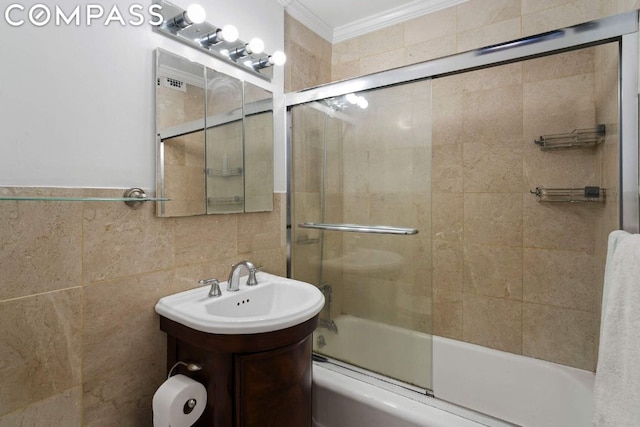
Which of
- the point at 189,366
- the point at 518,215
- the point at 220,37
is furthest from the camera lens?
the point at 518,215

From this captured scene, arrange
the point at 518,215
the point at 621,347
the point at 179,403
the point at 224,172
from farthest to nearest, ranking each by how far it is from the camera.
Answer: the point at 518,215
the point at 224,172
the point at 179,403
the point at 621,347

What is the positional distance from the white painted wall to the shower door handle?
916mm

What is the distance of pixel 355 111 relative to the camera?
65.1 inches

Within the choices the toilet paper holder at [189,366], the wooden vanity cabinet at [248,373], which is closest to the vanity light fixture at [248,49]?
the wooden vanity cabinet at [248,373]

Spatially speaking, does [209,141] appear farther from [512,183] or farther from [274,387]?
[512,183]

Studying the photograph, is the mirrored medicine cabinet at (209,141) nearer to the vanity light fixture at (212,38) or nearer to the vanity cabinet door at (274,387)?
the vanity light fixture at (212,38)

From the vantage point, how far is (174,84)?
1.30m

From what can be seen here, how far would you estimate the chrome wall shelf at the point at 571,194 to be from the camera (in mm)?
1498

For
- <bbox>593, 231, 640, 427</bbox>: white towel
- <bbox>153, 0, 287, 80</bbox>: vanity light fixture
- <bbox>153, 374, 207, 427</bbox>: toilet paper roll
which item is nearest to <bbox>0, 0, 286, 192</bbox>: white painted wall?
<bbox>153, 0, 287, 80</bbox>: vanity light fixture

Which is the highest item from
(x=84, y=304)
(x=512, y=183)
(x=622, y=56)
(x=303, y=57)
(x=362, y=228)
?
(x=303, y=57)

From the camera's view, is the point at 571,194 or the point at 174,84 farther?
the point at 571,194

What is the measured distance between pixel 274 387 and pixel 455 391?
1.28 m

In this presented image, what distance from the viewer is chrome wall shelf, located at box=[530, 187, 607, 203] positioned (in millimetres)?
1498

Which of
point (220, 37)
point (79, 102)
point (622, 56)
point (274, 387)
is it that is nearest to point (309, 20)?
point (220, 37)
